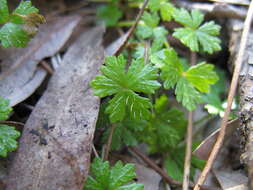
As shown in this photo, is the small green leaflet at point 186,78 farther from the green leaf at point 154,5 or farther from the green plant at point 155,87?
the green leaf at point 154,5

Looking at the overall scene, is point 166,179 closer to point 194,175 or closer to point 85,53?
point 194,175

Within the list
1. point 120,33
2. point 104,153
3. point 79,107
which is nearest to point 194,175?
point 104,153

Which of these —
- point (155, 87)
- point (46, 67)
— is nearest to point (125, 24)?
point (46, 67)

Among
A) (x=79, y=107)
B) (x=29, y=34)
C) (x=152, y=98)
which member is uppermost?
(x=29, y=34)

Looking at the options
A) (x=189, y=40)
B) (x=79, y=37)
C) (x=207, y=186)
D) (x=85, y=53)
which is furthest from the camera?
(x=79, y=37)

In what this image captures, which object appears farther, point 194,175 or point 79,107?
point 194,175

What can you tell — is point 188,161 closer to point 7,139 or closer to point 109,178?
point 109,178

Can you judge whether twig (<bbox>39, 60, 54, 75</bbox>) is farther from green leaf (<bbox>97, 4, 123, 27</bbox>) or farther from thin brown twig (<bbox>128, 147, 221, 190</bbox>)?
thin brown twig (<bbox>128, 147, 221, 190</bbox>)

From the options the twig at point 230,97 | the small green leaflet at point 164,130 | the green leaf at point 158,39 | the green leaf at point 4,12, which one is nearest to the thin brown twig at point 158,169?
the small green leaflet at point 164,130

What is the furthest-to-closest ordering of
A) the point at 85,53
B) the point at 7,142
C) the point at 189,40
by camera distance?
the point at 85,53, the point at 189,40, the point at 7,142
